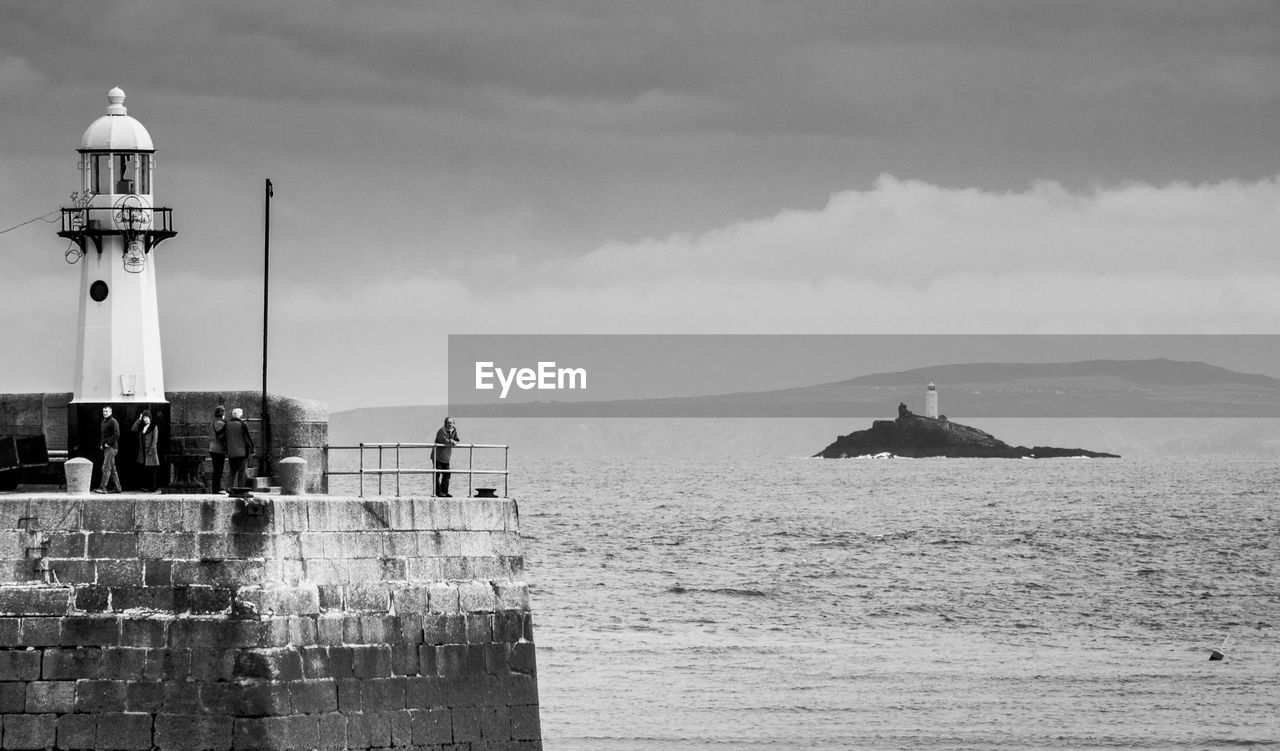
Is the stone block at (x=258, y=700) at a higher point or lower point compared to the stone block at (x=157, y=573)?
lower

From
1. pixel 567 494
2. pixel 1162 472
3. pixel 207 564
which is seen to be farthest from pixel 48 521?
pixel 1162 472

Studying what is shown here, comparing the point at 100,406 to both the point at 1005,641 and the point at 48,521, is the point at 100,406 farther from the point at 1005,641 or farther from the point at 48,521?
the point at 1005,641

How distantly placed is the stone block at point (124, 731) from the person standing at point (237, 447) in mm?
3364

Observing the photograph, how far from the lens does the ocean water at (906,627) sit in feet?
108

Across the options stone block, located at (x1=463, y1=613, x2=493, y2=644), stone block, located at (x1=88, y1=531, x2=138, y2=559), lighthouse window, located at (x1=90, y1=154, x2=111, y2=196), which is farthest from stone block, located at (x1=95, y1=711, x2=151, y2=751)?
lighthouse window, located at (x1=90, y1=154, x2=111, y2=196)

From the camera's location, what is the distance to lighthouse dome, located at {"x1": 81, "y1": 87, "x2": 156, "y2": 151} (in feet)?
71.7

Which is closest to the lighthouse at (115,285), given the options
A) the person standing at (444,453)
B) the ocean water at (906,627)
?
the person standing at (444,453)

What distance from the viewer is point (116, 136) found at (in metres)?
21.9

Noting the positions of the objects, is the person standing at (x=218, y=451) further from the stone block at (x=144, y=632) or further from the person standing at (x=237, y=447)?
the stone block at (x=144, y=632)

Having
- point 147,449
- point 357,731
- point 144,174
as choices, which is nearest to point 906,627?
→ point 147,449

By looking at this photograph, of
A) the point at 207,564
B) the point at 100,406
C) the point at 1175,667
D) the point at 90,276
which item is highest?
the point at 90,276

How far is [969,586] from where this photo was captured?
58.5m

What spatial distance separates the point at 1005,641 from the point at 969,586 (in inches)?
504

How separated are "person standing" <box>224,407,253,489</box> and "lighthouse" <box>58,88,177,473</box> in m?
1.55
